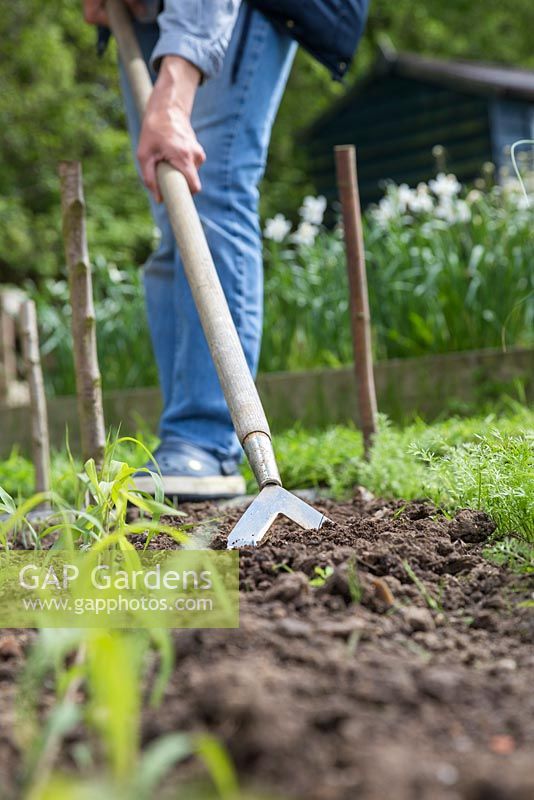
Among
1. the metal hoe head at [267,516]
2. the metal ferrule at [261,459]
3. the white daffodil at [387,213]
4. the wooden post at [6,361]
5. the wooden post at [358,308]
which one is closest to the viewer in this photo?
the metal hoe head at [267,516]

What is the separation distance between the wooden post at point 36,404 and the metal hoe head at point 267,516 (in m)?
1.41

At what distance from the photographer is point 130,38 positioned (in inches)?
102

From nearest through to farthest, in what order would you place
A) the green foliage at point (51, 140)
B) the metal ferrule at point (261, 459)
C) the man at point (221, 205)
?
1. the metal ferrule at point (261, 459)
2. the man at point (221, 205)
3. the green foliage at point (51, 140)

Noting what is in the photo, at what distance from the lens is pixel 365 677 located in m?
0.92

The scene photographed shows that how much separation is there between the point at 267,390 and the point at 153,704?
3241 mm

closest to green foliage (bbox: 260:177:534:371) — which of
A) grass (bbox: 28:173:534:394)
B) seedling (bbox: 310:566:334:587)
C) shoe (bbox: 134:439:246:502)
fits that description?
grass (bbox: 28:173:534:394)

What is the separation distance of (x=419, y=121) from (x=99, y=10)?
33.9 feet

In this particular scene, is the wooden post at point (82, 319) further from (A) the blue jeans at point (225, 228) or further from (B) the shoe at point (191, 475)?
(A) the blue jeans at point (225, 228)

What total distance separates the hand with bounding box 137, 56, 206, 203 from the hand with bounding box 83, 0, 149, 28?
0.53m

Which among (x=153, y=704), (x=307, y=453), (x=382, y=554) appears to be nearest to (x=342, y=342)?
(x=307, y=453)

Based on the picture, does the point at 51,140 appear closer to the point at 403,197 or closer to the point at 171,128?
the point at 403,197

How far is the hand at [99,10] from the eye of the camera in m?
2.74

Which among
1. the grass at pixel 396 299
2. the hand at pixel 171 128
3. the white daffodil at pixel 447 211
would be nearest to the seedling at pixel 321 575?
the hand at pixel 171 128

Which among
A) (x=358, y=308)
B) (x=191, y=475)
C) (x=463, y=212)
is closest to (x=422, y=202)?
(x=463, y=212)
